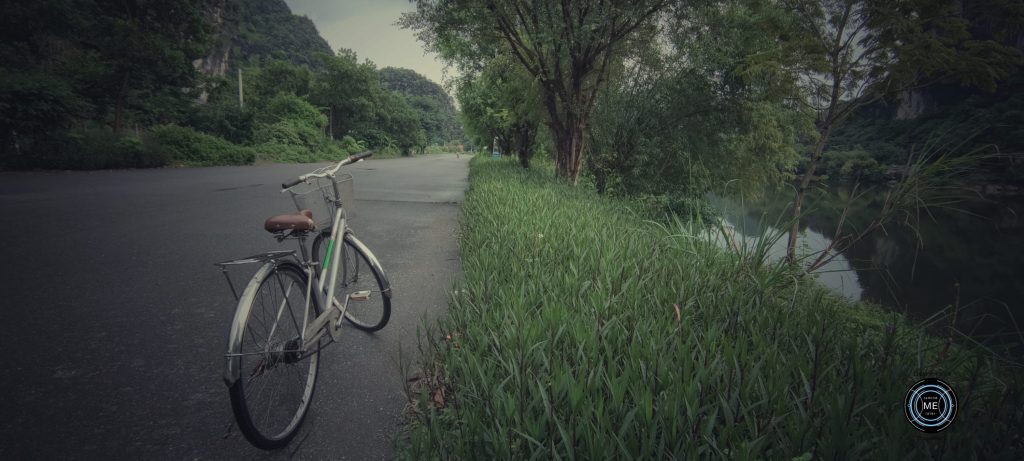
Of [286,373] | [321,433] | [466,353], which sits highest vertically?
[466,353]

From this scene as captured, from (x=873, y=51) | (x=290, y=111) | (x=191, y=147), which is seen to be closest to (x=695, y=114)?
(x=873, y=51)

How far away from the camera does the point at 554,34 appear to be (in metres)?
9.12

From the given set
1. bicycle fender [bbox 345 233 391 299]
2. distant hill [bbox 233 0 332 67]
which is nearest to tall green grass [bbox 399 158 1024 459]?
bicycle fender [bbox 345 233 391 299]

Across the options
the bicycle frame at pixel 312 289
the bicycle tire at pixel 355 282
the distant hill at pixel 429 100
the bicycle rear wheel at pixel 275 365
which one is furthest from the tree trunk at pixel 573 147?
the distant hill at pixel 429 100

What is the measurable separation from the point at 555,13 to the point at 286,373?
30.7 ft

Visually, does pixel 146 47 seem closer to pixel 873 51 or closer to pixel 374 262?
pixel 374 262

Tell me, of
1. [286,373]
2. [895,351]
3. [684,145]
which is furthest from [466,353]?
[684,145]

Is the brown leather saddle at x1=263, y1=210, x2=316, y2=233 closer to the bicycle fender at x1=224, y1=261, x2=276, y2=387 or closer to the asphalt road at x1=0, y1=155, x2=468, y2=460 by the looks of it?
the bicycle fender at x1=224, y1=261, x2=276, y2=387

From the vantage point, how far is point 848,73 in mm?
10492

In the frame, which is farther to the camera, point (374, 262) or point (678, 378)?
point (374, 262)

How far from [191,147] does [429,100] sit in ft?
301

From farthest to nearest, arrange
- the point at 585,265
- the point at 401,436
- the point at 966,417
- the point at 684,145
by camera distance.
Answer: the point at 684,145 → the point at 585,265 → the point at 401,436 → the point at 966,417

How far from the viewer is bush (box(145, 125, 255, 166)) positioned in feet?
56.8

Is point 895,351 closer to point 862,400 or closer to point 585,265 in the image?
point 862,400
